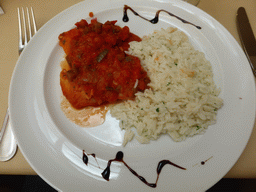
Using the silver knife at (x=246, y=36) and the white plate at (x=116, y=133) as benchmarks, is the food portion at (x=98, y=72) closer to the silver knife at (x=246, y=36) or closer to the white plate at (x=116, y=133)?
the white plate at (x=116, y=133)

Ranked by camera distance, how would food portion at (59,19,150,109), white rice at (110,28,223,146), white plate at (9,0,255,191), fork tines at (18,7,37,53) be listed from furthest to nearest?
fork tines at (18,7,37,53) < food portion at (59,19,150,109) < white rice at (110,28,223,146) < white plate at (9,0,255,191)

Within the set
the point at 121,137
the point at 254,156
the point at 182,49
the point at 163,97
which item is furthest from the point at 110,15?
the point at 254,156

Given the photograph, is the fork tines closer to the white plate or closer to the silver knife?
the white plate

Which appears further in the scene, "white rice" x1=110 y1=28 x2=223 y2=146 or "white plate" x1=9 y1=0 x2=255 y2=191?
"white rice" x1=110 y1=28 x2=223 y2=146

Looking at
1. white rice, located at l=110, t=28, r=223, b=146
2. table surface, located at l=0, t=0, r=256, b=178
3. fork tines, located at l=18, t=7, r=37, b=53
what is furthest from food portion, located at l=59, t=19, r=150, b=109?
table surface, located at l=0, t=0, r=256, b=178

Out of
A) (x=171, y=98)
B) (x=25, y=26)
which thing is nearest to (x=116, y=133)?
(x=171, y=98)

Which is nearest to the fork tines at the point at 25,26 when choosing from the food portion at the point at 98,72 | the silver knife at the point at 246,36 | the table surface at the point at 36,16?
the table surface at the point at 36,16

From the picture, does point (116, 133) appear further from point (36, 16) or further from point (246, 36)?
point (36, 16)
